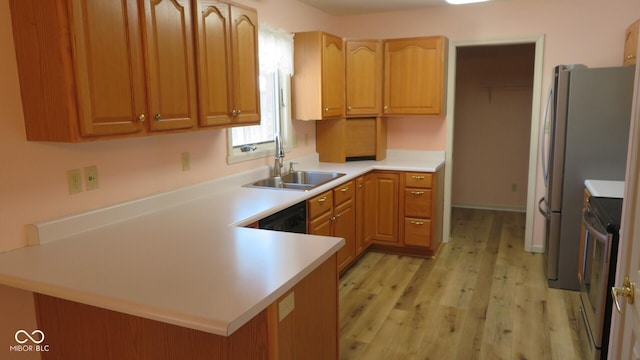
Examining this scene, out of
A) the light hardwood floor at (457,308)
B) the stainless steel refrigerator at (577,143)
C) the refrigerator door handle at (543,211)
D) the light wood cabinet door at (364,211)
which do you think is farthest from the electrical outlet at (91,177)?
the refrigerator door handle at (543,211)

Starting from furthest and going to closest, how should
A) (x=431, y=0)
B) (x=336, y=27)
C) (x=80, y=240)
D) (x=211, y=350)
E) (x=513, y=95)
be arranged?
(x=513, y=95)
(x=336, y=27)
(x=431, y=0)
(x=80, y=240)
(x=211, y=350)

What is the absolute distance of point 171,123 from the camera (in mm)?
2396

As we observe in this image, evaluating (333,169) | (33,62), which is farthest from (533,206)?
(33,62)

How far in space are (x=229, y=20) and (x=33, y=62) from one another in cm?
119

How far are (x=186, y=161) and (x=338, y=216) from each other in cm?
134

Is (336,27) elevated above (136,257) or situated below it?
above

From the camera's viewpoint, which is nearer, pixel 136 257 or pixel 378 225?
pixel 136 257

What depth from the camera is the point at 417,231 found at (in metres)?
4.42

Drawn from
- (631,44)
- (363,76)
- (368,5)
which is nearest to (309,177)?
(363,76)

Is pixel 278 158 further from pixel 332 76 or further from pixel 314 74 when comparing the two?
pixel 332 76

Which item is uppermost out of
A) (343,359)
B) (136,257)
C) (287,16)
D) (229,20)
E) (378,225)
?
(287,16)

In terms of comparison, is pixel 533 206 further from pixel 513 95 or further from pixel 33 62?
pixel 33 62

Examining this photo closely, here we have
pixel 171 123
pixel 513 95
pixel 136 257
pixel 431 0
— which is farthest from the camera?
pixel 513 95

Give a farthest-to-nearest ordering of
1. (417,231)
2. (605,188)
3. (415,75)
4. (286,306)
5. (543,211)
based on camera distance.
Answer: (415,75), (417,231), (543,211), (605,188), (286,306)
